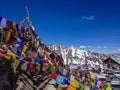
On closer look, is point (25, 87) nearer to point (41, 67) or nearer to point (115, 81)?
point (41, 67)

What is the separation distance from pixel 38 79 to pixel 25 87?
1280 millimetres

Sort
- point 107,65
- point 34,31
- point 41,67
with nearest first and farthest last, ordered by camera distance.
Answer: point 41,67 → point 34,31 → point 107,65

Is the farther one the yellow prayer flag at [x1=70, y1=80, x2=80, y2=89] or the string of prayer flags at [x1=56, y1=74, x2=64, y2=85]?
the yellow prayer flag at [x1=70, y1=80, x2=80, y2=89]

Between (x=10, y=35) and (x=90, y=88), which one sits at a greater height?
(x=10, y=35)

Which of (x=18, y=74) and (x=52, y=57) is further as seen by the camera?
(x=52, y=57)

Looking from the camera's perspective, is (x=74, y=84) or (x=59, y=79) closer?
(x=59, y=79)

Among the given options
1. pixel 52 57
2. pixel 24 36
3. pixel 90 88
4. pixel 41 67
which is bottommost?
pixel 90 88

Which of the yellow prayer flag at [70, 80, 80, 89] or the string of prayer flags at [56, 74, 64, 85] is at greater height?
the string of prayer flags at [56, 74, 64, 85]

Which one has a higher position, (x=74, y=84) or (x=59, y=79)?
(x=59, y=79)

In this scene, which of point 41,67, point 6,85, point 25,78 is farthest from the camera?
point 25,78

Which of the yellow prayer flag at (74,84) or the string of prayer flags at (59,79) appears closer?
the string of prayer flags at (59,79)

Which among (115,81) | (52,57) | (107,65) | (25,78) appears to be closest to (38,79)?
(25,78)

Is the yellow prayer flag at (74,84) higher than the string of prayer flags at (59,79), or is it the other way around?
the string of prayer flags at (59,79)

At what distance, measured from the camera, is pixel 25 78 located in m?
17.0
